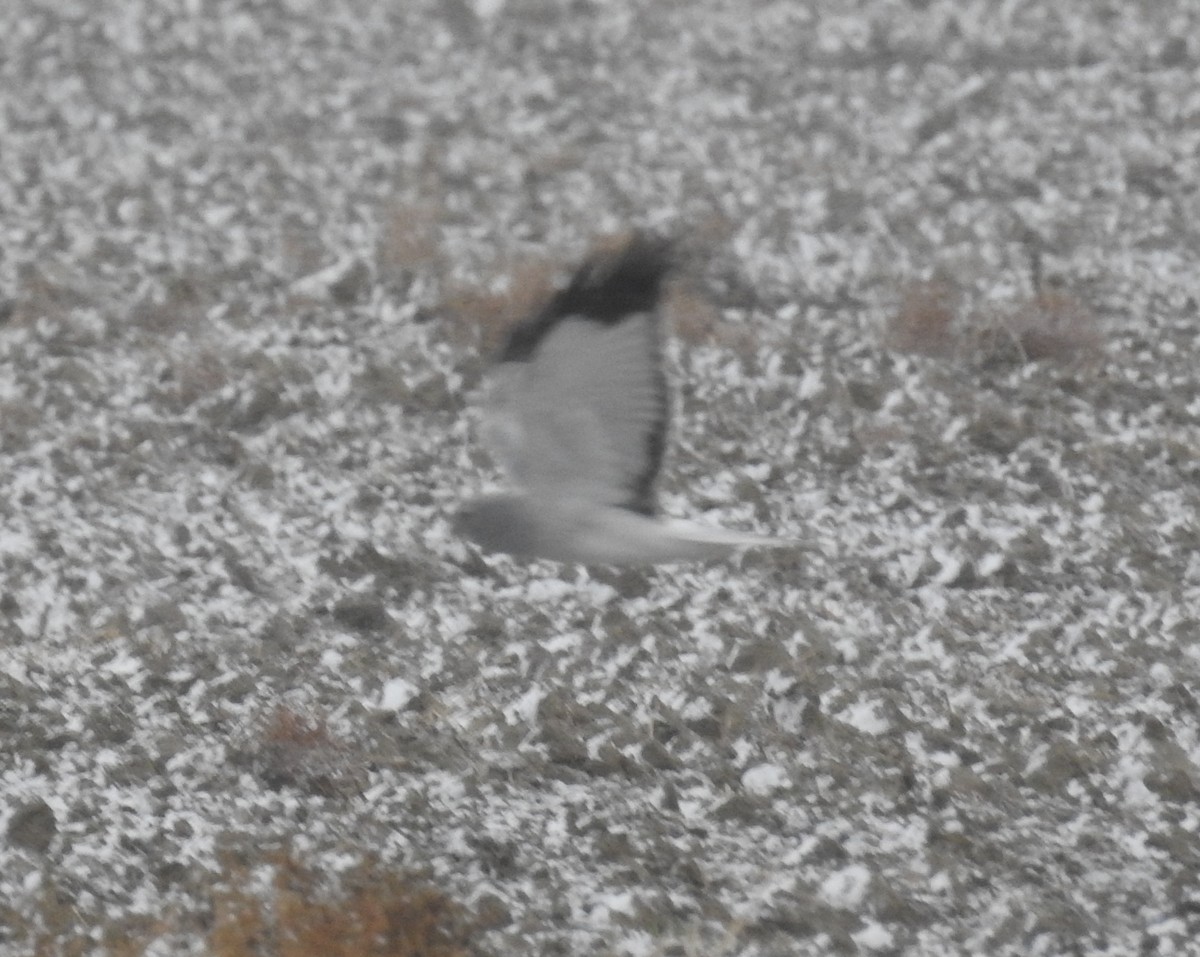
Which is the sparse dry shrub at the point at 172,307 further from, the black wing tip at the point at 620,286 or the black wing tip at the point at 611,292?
the black wing tip at the point at 620,286

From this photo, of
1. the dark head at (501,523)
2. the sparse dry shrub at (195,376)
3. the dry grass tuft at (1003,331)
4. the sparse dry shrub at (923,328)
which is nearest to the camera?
the dark head at (501,523)

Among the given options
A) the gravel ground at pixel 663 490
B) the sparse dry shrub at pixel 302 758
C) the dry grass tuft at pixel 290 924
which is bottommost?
the dry grass tuft at pixel 290 924

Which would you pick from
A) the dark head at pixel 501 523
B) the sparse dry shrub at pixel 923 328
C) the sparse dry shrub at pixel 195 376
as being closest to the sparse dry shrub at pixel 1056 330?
the sparse dry shrub at pixel 923 328

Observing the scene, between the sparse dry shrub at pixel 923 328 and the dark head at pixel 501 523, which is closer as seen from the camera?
the dark head at pixel 501 523

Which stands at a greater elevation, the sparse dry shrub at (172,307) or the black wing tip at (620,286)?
the black wing tip at (620,286)

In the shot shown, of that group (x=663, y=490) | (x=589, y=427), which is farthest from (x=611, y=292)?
(x=663, y=490)

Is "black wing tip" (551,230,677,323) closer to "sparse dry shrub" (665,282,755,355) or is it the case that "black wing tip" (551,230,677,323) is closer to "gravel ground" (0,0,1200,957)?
"gravel ground" (0,0,1200,957)

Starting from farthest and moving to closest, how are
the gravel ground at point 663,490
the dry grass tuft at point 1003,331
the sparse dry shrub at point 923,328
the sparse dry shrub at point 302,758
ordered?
the sparse dry shrub at point 923,328 < the dry grass tuft at point 1003,331 < the sparse dry shrub at point 302,758 < the gravel ground at point 663,490

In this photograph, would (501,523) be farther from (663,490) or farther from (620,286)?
(663,490)
